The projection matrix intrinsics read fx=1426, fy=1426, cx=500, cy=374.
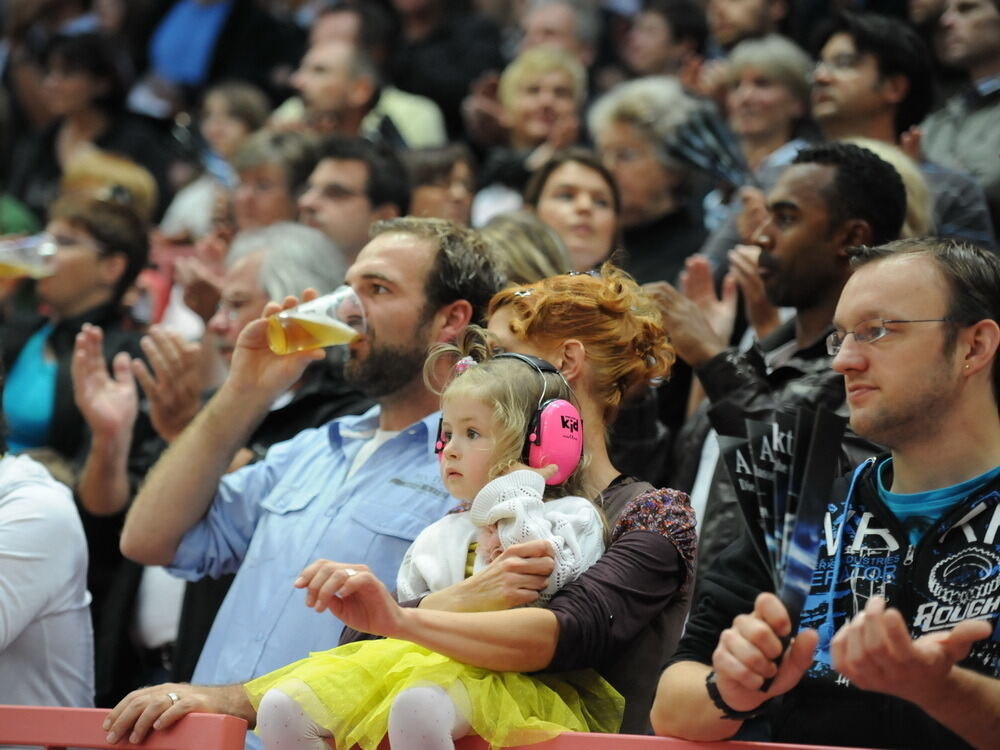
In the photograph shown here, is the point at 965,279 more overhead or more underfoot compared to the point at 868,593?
more overhead

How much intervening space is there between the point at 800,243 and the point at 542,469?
1576 mm

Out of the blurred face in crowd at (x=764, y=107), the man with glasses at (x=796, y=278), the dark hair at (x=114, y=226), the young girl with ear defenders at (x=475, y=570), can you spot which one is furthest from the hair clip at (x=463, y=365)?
the blurred face in crowd at (x=764, y=107)

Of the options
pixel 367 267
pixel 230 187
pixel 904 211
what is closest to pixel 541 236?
pixel 367 267

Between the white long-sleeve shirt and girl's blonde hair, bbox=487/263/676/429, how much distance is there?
1.31ft

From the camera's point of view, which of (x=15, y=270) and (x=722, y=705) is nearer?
(x=722, y=705)

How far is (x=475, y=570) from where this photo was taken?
2707 mm

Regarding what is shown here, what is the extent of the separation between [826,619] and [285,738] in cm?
99

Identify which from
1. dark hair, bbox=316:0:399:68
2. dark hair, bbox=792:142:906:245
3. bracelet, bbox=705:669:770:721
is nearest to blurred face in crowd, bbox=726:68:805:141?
dark hair, bbox=792:142:906:245

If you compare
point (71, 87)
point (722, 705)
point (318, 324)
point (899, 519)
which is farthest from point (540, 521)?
point (71, 87)

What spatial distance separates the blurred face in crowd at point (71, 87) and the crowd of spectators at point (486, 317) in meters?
0.86

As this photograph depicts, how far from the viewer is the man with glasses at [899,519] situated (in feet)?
7.92

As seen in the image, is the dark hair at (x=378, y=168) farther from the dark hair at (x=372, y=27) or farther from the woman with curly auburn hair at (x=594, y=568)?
the woman with curly auburn hair at (x=594, y=568)

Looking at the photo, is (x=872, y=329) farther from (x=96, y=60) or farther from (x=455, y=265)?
(x=96, y=60)

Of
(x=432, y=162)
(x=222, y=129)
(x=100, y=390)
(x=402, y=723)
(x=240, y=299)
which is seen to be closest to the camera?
(x=402, y=723)
